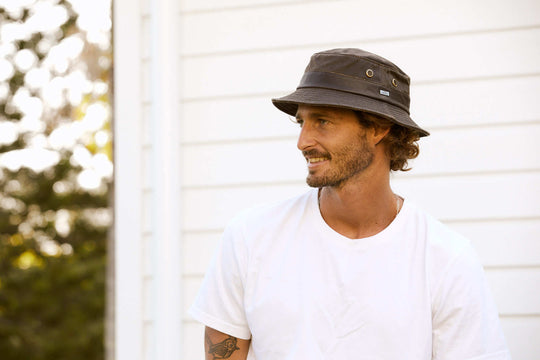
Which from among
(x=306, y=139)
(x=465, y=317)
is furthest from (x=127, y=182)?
(x=465, y=317)

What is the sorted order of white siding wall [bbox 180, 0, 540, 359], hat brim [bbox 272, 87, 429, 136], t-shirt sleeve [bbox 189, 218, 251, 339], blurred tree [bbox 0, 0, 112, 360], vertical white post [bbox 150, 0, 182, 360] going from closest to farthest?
hat brim [bbox 272, 87, 429, 136]
t-shirt sleeve [bbox 189, 218, 251, 339]
white siding wall [bbox 180, 0, 540, 359]
vertical white post [bbox 150, 0, 182, 360]
blurred tree [bbox 0, 0, 112, 360]

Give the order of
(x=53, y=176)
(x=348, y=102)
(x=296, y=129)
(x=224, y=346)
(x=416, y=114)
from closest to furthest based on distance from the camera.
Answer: (x=348, y=102), (x=224, y=346), (x=416, y=114), (x=296, y=129), (x=53, y=176)

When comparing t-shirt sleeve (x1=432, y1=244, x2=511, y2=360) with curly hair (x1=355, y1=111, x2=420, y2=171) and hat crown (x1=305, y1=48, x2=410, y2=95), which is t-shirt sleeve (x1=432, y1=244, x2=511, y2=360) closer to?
curly hair (x1=355, y1=111, x2=420, y2=171)

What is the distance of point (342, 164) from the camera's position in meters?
2.00

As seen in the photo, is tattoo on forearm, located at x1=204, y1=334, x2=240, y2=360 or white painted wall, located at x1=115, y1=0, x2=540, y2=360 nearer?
tattoo on forearm, located at x1=204, y1=334, x2=240, y2=360

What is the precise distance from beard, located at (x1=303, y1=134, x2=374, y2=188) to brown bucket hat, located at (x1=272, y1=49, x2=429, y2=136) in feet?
0.43

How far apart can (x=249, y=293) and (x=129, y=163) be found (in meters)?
1.12

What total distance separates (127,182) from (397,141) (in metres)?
1.28

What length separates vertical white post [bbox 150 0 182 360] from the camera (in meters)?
2.79

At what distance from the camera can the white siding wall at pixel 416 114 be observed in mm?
2586

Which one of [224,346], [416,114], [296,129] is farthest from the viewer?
[296,129]

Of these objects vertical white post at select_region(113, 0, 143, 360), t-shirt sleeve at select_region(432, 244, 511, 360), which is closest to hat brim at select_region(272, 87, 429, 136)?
t-shirt sleeve at select_region(432, 244, 511, 360)

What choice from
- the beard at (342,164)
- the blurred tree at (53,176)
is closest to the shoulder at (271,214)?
the beard at (342,164)

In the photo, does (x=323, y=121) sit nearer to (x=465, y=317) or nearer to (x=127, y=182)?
(x=465, y=317)
